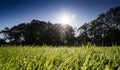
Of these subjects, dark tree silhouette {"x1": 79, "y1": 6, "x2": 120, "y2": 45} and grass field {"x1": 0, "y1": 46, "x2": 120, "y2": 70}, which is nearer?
grass field {"x1": 0, "y1": 46, "x2": 120, "y2": 70}

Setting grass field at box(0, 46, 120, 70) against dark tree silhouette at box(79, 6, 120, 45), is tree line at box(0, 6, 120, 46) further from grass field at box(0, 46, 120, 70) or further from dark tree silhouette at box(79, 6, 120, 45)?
grass field at box(0, 46, 120, 70)

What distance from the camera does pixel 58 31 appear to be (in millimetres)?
52125

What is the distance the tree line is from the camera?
41.6 metres

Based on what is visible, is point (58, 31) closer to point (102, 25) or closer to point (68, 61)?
point (102, 25)

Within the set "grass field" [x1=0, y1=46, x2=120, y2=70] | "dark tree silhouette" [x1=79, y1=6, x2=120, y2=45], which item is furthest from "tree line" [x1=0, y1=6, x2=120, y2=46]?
"grass field" [x1=0, y1=46, x2=120, y2=70]

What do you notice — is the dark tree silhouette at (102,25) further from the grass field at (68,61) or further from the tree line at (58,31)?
the grass field at (68,61)

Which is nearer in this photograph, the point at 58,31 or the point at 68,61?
the point at 68,61

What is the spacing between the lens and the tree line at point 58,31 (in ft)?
136

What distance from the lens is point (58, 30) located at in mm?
52688

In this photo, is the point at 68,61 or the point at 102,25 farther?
the point at 102,25

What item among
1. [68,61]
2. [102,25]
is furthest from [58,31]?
[68,61]

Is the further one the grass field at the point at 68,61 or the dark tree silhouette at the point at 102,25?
the dark tree silhouette at the point at 102,25

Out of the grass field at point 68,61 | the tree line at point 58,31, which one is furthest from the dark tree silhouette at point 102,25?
the grass field at point 68,61

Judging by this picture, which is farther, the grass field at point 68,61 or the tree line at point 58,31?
the tree line at point 58,31
